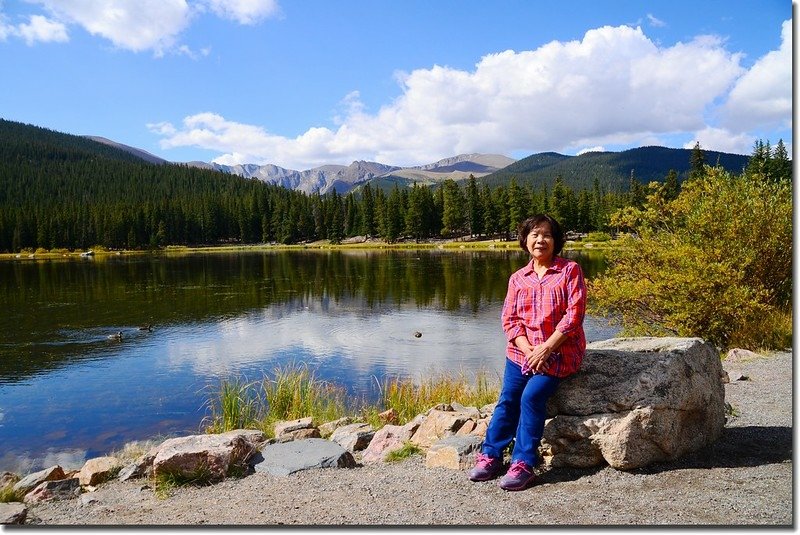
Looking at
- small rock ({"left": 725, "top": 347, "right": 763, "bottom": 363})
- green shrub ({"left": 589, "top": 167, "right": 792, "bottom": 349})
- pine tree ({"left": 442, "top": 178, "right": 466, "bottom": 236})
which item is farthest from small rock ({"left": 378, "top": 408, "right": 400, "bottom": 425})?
pine tree ({"left": 442, "top": 178, "right": 466, "bottom": 236})

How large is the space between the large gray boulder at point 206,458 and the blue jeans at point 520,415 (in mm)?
2987

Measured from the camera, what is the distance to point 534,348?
18.6 feet

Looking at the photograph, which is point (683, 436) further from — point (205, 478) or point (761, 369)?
point (761, 369)

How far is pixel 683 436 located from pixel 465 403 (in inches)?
238

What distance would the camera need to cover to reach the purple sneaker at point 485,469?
572 centimetres

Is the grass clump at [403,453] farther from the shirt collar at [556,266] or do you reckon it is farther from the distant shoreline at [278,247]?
the distant shoreline at [278,247]

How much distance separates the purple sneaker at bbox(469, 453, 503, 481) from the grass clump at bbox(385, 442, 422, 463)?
146cm

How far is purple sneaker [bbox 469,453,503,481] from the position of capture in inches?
225

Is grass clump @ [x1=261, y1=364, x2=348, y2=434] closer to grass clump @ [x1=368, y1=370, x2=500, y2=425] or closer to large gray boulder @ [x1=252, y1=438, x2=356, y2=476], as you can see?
grass clump @ [x1=368, y1=370, x2=500, y2=425]

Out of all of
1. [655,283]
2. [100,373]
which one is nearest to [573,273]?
[655,283]

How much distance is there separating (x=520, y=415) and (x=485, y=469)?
2.08 ft

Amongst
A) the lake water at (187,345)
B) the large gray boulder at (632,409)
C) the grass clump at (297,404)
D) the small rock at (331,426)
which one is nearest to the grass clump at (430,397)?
the small rock at (331,426)

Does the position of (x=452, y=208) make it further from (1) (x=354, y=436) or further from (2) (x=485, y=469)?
(2) (x=485, y=469)

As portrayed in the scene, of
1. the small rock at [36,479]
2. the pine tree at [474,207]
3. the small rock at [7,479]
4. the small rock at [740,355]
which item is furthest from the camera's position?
the pine tree at [474,207]
